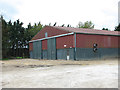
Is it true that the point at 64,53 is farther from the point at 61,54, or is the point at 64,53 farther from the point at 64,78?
the point at 64,78

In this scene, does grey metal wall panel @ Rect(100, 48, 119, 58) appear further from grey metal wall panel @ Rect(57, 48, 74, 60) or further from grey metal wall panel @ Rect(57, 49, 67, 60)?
grey metal wall panel @ Rect(57, 49, 67, 60)

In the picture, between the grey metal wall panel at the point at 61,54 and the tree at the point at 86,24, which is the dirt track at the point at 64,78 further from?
the tree at the point at 86,24

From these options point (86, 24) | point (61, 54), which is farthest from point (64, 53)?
point (86, 24)

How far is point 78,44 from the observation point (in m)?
26.5

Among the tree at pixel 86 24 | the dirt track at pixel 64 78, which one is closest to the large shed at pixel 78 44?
the dirt track at pixel 64 78

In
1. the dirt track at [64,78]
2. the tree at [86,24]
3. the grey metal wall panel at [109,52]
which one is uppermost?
the tree at [86,24]

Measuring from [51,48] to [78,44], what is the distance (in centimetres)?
842

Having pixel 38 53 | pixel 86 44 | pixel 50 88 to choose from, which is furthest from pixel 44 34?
pixel 50 88

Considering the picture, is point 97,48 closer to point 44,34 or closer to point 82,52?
point 82,52

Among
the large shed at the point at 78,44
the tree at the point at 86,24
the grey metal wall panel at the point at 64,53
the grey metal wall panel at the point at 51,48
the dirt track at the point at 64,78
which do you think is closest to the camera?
the dirt track at the point at 64,78

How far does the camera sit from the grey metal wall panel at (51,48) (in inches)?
1264

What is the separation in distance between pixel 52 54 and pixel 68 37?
6.67m

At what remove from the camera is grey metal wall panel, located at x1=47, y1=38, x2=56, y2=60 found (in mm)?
32106

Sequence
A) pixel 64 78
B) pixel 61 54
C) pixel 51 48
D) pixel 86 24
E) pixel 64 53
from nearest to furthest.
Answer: pixel 64 78 → pixel 64 53 → pixel 61 54 → pixel 51 48 → pixel 86 24
